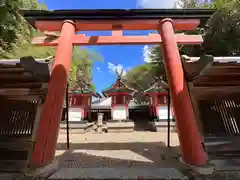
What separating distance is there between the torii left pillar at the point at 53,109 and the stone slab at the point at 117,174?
1.30 ft

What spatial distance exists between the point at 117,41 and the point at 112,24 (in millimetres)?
549

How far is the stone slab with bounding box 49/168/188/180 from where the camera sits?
2527 millimetres

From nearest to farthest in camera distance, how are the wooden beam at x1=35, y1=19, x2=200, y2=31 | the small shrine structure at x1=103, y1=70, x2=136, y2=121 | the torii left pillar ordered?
the torii left pillar < the wooden beam at x1=35, y1=19, x2=200, y2=31 < the small shrine structure at x1=103, y1=70, x2=136, y2=121

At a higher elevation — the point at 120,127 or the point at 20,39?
the point at 20,39

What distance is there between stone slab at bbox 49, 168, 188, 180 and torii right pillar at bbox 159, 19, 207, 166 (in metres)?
0.42

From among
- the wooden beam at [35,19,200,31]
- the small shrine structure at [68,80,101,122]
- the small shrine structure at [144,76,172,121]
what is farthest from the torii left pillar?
the small shrine structure at [144,76,172,121]

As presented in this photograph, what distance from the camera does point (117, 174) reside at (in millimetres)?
2635

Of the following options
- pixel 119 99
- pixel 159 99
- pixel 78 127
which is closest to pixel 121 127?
pixel 119 99

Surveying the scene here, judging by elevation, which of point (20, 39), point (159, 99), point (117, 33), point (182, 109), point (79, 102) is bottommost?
point (182, 109)

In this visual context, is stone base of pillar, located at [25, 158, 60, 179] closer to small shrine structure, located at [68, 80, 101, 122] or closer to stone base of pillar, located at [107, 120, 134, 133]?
stone base of pillar, located at [107, 120, 134, 133]

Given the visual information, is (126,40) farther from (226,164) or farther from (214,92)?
(226,164)

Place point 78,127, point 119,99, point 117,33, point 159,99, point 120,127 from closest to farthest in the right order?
point 117,33
point 120,127
point 78,127
point 159,99
point 119,99

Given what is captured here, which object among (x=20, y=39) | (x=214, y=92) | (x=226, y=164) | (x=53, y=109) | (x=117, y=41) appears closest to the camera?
(x=53, y=109)

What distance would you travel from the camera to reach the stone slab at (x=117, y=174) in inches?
99.5
